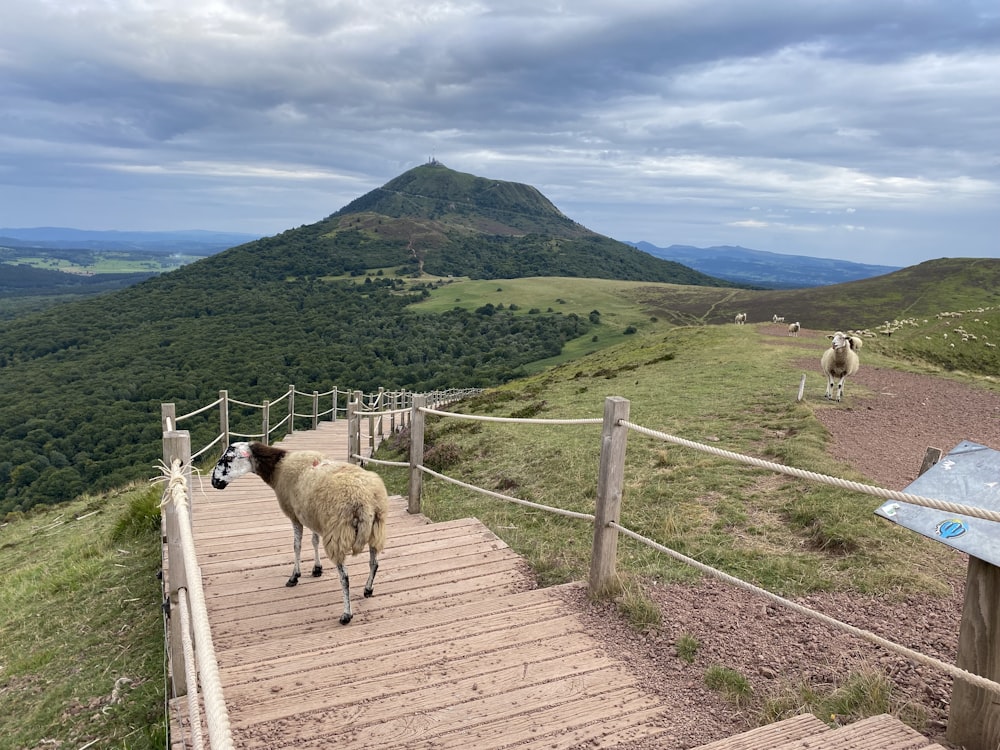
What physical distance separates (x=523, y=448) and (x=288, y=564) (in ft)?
22.8

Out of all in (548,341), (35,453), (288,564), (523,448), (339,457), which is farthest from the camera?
(548,341)

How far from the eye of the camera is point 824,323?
65688 mm

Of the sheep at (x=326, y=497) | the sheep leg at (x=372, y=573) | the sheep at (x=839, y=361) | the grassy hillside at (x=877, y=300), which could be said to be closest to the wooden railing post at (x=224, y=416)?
the sheep at (x=326, y=497)

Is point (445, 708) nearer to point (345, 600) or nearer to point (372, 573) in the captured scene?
point (345, 600)

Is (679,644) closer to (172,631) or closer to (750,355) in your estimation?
(172,631)

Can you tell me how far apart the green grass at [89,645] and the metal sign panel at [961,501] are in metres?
4.46

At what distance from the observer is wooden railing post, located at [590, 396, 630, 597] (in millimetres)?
4492

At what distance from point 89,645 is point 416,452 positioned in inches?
146

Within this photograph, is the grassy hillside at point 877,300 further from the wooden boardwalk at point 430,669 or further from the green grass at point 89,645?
the green grass at point 89,645

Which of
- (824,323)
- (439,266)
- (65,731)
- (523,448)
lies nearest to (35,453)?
(523,448)

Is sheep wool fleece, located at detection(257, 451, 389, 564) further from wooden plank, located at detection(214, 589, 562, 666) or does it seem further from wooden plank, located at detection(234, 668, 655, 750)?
wooden plank, located at detection(234, 668, 655, 750)

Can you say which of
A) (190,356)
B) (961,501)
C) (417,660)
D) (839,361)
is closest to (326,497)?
(417,660)

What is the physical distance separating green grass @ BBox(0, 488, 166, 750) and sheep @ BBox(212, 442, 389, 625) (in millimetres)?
1361

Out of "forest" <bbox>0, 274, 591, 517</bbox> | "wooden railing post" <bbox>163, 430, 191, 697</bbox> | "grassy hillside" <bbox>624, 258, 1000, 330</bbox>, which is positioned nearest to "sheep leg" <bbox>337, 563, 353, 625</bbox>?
"wooden railing post" <bbox>163, 430, 191, 697</bbox>
